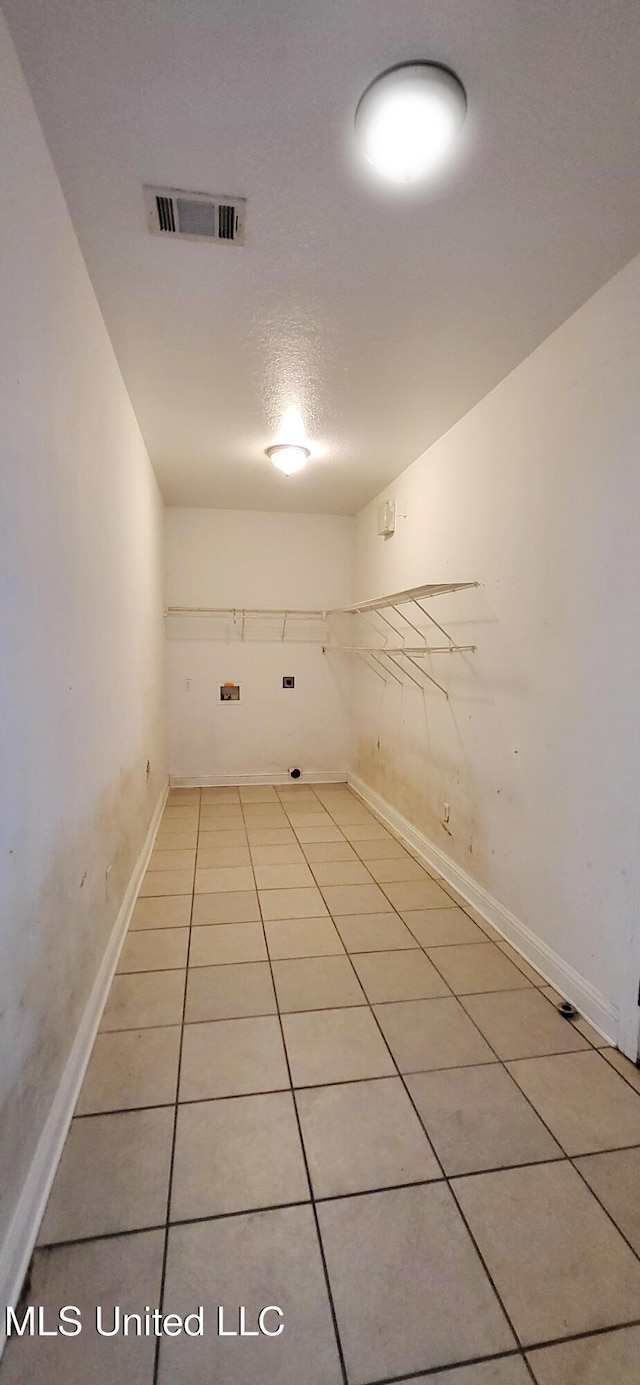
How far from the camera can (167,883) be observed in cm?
288

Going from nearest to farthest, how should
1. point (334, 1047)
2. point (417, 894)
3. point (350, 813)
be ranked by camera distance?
point (334, 1047)
point (417, 894)
point (350, 813)

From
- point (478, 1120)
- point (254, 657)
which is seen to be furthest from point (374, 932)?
point (254, 657)

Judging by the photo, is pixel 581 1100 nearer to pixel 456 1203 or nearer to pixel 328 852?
pixel 456 1203

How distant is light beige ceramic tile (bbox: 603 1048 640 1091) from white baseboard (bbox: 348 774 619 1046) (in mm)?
39

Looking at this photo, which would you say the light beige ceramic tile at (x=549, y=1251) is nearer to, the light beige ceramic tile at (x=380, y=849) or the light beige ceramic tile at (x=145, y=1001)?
the light beige ceramic tile at (x=145, y=1001)

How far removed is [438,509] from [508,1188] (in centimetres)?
285

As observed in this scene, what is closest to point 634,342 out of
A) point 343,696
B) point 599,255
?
point 599,255

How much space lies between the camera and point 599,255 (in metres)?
1.62

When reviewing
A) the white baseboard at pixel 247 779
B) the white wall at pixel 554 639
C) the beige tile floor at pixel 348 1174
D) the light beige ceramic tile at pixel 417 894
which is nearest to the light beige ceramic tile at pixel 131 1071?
the beige tile floor at pixel 348 1174

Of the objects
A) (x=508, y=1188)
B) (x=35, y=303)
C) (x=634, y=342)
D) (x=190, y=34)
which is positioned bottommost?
(x=508, y=1188)

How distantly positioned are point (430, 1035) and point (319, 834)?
1.95 meters

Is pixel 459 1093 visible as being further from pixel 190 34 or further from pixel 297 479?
pixel 297 479

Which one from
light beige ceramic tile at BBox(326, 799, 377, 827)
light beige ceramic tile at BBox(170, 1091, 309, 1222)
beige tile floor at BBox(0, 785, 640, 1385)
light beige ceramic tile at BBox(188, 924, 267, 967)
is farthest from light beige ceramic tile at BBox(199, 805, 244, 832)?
light beige ceramic tile at BBox(170, 1091, 309, 1222)

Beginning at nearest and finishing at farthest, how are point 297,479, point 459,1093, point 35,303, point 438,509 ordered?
point 35,303 < point 459,1093 < point 438,509 < point 297,479
